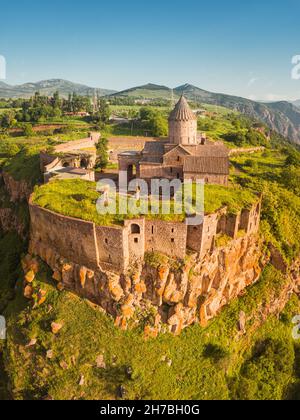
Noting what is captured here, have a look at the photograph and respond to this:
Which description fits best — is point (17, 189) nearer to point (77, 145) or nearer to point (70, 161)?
point (70, 161)

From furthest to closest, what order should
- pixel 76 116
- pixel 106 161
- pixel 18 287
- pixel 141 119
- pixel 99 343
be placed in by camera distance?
pixel 76 116 → pixel 141 119 → pixel 106 161 → pixel 18 287 → pixel 99 343

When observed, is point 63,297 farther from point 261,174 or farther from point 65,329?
point 261,174

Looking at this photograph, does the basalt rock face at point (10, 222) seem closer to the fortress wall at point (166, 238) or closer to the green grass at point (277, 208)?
the fortress wall at point (166, 238)

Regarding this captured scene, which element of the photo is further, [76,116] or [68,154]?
[76,116]

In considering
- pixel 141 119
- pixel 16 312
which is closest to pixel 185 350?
pixel 16 312

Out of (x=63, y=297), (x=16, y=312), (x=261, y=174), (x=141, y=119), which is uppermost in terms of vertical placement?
(x=141, y=119)
